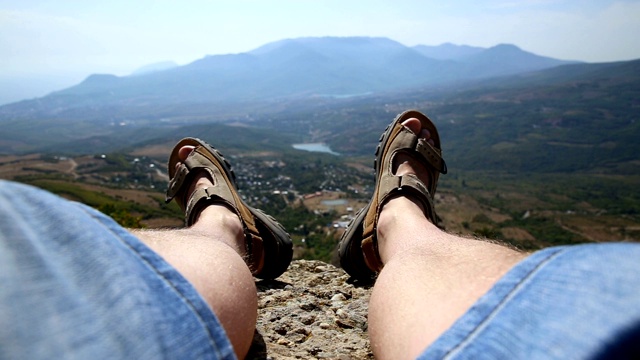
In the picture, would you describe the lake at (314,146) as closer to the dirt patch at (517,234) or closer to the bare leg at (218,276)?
the dirt patch at (517,234)

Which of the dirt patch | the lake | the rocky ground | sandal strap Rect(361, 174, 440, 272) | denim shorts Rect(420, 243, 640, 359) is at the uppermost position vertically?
denim shorts Rect(420, 243, 640, 359)

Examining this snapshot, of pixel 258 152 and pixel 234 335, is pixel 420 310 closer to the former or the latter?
pixel 234 335

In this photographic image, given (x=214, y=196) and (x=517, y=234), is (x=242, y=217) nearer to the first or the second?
(x=214, y=196)

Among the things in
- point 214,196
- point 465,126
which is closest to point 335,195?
point 214,196

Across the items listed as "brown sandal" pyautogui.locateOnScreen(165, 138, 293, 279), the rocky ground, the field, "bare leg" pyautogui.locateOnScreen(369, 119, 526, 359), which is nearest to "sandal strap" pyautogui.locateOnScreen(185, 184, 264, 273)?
"brown sandal" pyautogui.locateOnScreen(165, 138, 293, 279)

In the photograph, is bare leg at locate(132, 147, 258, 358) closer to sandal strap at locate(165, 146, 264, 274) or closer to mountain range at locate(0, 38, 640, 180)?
sandal strap at locate(165, 146, 264, 274)

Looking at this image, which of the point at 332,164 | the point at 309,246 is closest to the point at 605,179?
the point at 332,164
